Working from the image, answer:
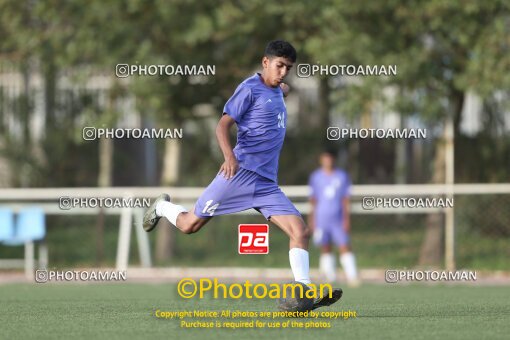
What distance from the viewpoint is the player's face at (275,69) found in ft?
31.9

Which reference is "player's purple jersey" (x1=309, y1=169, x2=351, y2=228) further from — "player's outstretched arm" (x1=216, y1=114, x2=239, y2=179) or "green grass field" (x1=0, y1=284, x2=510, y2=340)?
"player's outstretched arm" (x1=216, y1=114, x2=239, y2=179)

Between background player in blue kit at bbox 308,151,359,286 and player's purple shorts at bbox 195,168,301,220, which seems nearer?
player's purple shorts at bbox 195,168,301,220

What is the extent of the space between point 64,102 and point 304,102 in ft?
17.9

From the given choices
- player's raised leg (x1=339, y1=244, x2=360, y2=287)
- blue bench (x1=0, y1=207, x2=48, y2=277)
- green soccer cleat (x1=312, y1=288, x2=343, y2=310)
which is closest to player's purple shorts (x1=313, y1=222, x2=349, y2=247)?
player's raised leg (x1=339, y1=244, x2=360, y2=287)

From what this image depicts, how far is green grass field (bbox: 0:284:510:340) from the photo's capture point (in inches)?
329

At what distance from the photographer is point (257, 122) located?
386 inches

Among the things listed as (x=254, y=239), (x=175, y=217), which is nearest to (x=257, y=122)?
(x=254, y=239)

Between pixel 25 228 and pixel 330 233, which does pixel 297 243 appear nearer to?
pixel 330 233

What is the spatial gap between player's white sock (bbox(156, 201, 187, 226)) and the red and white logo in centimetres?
80

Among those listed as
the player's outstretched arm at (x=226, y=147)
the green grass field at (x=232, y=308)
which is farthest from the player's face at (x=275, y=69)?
the green grass field at (x=232, y=308)

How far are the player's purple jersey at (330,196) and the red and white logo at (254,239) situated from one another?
25.2 feet

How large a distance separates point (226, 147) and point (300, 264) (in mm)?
1234

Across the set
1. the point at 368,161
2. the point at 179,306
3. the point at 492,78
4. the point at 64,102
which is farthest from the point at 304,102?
the point at 179,306

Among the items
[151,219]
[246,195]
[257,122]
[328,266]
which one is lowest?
[328,266]
